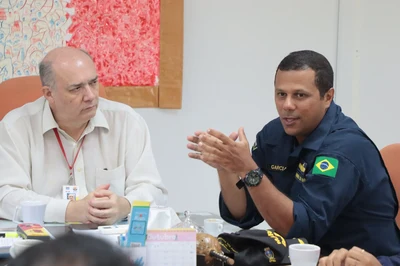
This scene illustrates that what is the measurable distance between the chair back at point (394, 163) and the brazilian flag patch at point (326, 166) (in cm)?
35

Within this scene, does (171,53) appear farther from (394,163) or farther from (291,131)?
(394,163)

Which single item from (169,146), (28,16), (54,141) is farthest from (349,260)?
(28,16)

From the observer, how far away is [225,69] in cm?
377

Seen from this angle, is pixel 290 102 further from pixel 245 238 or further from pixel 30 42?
pixel 30 42

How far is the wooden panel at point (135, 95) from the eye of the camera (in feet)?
11.7

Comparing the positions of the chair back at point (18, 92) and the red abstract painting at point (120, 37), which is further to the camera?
the red abstract painting at point (120, 37)

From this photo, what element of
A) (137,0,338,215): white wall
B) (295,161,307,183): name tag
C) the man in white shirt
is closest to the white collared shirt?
the man in white shirt

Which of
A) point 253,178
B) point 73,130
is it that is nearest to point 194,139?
point 253,178

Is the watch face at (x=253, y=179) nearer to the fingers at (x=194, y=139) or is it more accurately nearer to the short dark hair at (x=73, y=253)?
the fingers at (x=194, y=139)

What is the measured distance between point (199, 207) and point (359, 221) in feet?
6.21

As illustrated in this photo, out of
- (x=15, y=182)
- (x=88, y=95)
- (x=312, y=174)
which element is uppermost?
(x=88, y=95)

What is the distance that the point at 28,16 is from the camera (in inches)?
133

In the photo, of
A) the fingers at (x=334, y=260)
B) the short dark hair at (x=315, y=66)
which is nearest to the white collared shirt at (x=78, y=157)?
the short dark hair at (x=315, y=66)

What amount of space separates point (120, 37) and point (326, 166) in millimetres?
1911
